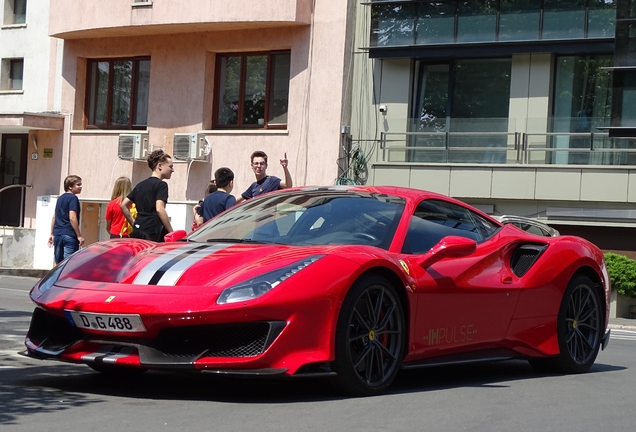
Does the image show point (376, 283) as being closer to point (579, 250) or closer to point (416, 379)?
point (416, 379)

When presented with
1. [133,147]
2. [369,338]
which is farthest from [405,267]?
[133,147]

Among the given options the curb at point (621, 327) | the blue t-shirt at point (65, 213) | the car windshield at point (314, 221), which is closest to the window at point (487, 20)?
the curb at point (621, 327)

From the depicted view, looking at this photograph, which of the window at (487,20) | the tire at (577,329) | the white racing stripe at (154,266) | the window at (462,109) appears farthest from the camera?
the window at (462,109)

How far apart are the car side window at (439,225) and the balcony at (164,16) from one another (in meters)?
18.9

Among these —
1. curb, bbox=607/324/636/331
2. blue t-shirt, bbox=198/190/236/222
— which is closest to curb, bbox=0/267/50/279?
curb, bbox=607/324/636/331

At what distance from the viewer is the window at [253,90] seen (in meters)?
27.8

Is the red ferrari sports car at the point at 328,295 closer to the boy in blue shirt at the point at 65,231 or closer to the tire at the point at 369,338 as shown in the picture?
the tire at the point at 369,338

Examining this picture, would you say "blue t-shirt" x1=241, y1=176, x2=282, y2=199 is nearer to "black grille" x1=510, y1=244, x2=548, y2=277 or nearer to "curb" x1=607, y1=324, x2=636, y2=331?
"black grille" x1=510, y1=244, x2=548, y2=277

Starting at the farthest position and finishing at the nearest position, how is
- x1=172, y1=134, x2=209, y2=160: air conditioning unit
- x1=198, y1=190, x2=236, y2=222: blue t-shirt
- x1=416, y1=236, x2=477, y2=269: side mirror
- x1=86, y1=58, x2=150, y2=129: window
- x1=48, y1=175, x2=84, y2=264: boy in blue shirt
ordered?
1. x1=86, y1=58, x2=150, y2=129: window
2. x1=172, y1=134, x2=209, y2=160: air conditioning unit
3. x1=48, y1=175, x2=84, y2=264: boy in blue shirt
4. x1=198, y1=190, x2=236, y2=222: blue t-shirt
5. x1=416, y1=236, x2=477, y2=269: side mirror

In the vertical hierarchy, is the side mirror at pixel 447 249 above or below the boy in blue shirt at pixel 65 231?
above

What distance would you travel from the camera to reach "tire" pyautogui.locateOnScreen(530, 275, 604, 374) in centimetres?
848

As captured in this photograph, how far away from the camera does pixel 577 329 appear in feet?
28.5

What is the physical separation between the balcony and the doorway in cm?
366

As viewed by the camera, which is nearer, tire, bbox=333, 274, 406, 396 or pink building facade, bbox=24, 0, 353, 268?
tire, bbox=333, 274, 406, 396
